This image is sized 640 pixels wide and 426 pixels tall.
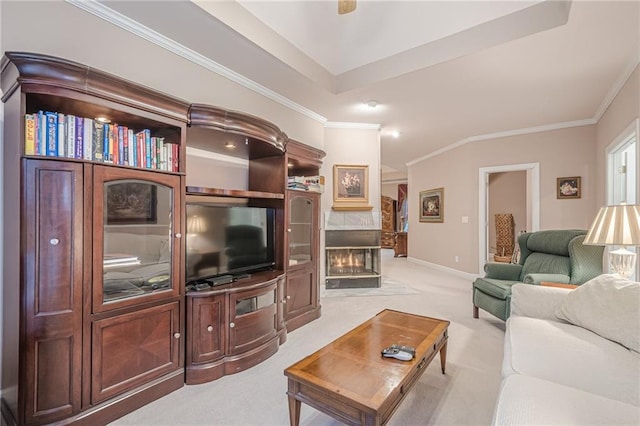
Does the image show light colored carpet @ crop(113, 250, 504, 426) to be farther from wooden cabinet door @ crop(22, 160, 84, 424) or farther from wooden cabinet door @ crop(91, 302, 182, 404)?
wooden cabinet door @ crop(22, 160, 84, 424)

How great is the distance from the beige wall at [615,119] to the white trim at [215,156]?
374 cm

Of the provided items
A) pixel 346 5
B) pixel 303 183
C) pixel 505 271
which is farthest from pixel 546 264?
pixel 346 5

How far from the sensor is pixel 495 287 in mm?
3068

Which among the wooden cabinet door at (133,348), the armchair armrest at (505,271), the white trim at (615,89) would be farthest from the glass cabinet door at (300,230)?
the white trim at (615,89)

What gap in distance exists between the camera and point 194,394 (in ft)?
6.63

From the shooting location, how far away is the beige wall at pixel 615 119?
113 inches

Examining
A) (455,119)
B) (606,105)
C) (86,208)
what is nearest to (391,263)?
(455,119)

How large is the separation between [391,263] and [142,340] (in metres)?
6.49

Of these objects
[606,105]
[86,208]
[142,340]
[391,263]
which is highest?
[606,105]

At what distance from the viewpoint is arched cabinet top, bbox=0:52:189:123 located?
1502 mm

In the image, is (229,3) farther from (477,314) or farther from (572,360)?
(477,314)

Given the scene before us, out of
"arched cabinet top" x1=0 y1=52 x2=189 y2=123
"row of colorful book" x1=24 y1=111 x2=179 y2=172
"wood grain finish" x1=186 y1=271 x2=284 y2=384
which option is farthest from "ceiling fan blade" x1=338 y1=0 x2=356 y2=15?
"wood grain finish" x1=186 y1=271 x2=284 y2=384

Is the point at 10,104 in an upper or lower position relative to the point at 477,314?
upper

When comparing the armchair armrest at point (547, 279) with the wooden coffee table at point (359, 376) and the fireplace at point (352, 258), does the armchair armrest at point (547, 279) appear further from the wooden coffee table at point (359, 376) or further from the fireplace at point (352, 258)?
the fireplace at point (352, 258)
